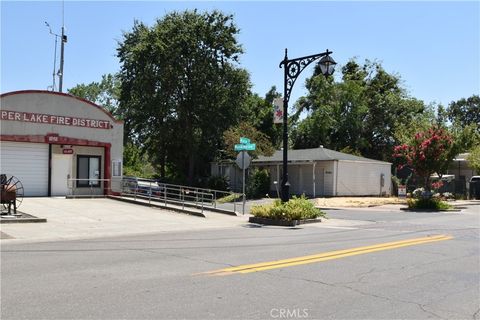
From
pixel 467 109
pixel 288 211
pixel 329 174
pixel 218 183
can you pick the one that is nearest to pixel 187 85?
pixel 218 183

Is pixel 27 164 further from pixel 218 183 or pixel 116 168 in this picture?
pixel 218 183

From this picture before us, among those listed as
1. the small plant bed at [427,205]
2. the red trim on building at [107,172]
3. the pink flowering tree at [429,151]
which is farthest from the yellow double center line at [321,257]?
the red trim on building at [107,172]

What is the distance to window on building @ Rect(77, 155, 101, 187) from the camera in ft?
92.7

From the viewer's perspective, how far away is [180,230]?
16469mm

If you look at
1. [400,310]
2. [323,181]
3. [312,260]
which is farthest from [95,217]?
[323,181]

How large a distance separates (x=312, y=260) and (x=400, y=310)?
373 centimetres

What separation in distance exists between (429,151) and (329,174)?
9856 mm

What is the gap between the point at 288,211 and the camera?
18.6 meters

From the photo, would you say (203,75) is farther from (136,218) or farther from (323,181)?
(136,218)

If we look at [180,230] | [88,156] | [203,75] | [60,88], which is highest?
[203,75]

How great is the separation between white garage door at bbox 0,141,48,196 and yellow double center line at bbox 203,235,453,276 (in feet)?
64.5

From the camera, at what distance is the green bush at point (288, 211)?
A: 1864 centimetres

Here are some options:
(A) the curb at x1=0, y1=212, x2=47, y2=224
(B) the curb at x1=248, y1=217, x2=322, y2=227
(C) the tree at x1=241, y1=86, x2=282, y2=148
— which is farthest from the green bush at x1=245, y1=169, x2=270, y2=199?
(A) the curb at x1=0, y1=212, x2=47, y2=224

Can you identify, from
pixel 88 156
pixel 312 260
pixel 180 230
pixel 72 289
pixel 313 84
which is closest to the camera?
pixel 72 289
